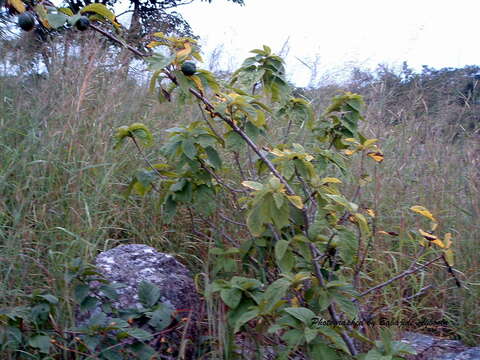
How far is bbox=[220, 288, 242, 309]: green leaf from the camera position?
5.46 feet

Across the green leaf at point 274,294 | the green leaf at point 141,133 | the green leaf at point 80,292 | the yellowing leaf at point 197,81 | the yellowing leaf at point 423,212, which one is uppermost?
the yellowing leaf at point 197,81

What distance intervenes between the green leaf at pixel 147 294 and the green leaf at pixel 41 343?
0.37 metres

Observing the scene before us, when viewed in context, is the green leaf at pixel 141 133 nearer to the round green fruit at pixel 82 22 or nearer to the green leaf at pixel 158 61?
the green leaf at pixel 158 61

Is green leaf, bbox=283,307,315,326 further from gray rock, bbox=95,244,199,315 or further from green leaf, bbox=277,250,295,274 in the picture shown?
gray rock, bbox=95,244,199,315

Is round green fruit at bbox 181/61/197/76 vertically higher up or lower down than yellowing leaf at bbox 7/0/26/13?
lower down

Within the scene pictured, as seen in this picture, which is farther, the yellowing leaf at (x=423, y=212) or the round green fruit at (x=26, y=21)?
the yellowing leaf at (x=423, y=212)

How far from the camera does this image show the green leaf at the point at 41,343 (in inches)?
65.6

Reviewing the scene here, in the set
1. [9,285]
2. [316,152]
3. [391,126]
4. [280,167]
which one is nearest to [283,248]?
[280,167]

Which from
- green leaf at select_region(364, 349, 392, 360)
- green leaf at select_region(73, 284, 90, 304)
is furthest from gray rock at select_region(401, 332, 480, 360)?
green leaf at select_region(73, 284, 90, 304)

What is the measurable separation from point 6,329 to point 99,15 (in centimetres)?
118

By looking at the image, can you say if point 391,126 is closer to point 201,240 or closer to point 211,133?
point 201,240

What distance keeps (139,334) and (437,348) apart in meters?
1.27

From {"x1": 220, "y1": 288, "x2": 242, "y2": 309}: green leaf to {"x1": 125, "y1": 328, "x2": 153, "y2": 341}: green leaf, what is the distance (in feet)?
1.07

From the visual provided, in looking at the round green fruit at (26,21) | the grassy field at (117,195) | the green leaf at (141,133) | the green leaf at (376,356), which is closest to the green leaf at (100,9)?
the round green fruit at (26,21)
